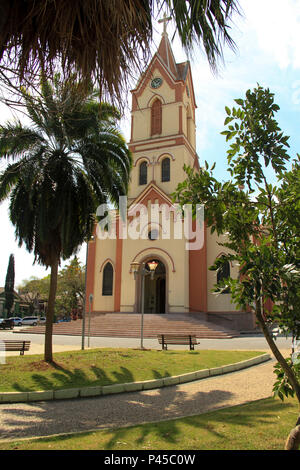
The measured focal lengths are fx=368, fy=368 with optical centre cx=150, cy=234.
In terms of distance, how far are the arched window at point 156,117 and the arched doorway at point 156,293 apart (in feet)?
40.9

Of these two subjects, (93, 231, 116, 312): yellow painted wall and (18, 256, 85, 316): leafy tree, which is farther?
(18, 256, 85, 316): leafy tree

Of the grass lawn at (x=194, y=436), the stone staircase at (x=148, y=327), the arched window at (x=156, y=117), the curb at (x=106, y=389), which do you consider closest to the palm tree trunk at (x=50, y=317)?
the curb at (x=106, y=389)

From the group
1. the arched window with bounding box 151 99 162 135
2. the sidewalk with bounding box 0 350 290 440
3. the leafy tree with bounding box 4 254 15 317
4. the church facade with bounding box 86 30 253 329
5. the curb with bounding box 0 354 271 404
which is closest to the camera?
the sidewalk with bounding box 0 350 290 440

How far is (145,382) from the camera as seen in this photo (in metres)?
8.54

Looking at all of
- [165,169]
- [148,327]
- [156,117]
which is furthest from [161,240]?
[156,117]

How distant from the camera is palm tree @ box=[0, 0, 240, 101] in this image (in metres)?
3.05

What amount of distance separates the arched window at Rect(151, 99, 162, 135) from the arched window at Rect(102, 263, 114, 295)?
12.9m

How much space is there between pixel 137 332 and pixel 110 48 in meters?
21.2

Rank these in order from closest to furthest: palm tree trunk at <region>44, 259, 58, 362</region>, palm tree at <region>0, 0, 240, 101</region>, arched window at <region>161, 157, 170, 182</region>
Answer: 1. palm tree at <region>0, 0, 240, 101</region>
2. palm tree trunk at <region>44, 259, 58, 362</region>
3. arched window at <region>161, 157, 170, 182</region>

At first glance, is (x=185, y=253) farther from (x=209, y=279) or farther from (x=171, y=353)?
(x=171, y=353)

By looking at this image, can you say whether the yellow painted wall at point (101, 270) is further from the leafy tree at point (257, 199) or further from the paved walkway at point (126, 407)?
the leafy tree at point (257, 199)

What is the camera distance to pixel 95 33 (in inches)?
131

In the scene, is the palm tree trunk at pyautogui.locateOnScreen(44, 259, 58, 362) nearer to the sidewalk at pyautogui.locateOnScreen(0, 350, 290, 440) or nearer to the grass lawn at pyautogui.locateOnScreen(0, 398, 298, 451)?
the sidewalk at pyautogui.locateOnScreen(0, 350, 290, 440)

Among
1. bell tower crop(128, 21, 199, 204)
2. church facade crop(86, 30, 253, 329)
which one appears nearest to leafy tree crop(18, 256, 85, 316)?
church facade crop(86, 30, 253, 329)
